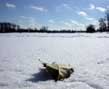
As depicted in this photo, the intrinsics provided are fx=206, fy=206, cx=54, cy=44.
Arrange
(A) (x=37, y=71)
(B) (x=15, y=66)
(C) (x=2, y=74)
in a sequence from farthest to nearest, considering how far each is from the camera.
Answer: (B) (x=15, y=66) → (A) (x=37, y=71) → (C) (x=2, y=74)

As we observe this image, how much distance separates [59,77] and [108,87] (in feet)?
3.83

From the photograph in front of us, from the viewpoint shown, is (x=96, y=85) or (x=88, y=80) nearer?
(x=96, y=85)

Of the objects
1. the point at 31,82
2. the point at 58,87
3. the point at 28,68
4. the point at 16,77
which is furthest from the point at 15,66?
the point at 58,87

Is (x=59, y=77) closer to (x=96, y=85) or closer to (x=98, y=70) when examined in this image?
(x=96, y=85)

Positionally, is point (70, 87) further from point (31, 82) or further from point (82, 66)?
point (82, 66)

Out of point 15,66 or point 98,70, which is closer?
point 98,70

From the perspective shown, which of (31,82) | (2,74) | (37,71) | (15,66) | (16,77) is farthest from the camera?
(15,66)

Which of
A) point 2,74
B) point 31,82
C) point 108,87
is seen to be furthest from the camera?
point 2,74

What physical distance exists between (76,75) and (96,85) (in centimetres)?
98

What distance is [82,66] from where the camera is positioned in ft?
21.1

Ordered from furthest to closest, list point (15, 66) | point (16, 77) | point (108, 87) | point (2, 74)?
point (15, 66) < point (2, 74) < point (16, 77) < point (108, 87)

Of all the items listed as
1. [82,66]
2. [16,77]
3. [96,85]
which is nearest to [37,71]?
[16,77]

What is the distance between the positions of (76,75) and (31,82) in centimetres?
129

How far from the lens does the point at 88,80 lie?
478 centimetres
